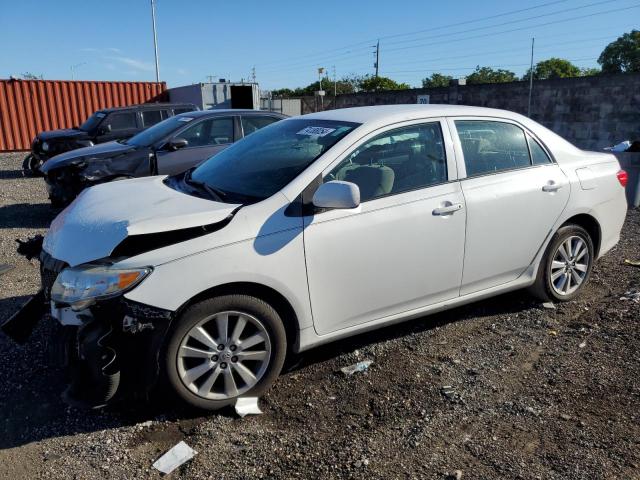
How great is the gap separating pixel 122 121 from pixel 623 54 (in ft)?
180

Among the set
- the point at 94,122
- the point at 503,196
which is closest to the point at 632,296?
the point at 503,196

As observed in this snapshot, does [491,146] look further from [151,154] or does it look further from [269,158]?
[151,154]

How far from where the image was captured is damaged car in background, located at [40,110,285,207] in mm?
7516

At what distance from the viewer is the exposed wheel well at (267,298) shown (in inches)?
116

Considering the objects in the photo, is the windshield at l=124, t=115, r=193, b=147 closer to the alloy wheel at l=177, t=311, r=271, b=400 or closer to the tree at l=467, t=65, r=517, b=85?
the alloy wheel at l=177, t=311, r=271, b=400

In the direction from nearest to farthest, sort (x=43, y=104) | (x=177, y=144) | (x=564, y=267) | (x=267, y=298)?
(x=267, y=298) < (x=564, y=267) < (x=177, y=144) < (x=43, y=104)

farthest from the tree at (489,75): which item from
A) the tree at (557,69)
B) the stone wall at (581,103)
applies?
the stone wall at (581,103)

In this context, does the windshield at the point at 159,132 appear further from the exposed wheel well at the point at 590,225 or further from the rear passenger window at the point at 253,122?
the exposed wheel well at the point at 590,225

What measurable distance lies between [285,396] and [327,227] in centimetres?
112

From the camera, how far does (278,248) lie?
3.07m

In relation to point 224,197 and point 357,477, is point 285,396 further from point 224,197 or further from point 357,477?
point 224,197

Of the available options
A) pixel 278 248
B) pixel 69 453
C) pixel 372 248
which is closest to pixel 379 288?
pixel 372 248

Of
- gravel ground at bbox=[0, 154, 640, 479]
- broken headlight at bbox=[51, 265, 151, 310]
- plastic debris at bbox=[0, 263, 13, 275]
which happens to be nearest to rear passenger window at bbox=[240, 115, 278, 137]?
plastic debris at bbox=[0, 263, 13, 275]

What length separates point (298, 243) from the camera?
3129mm
